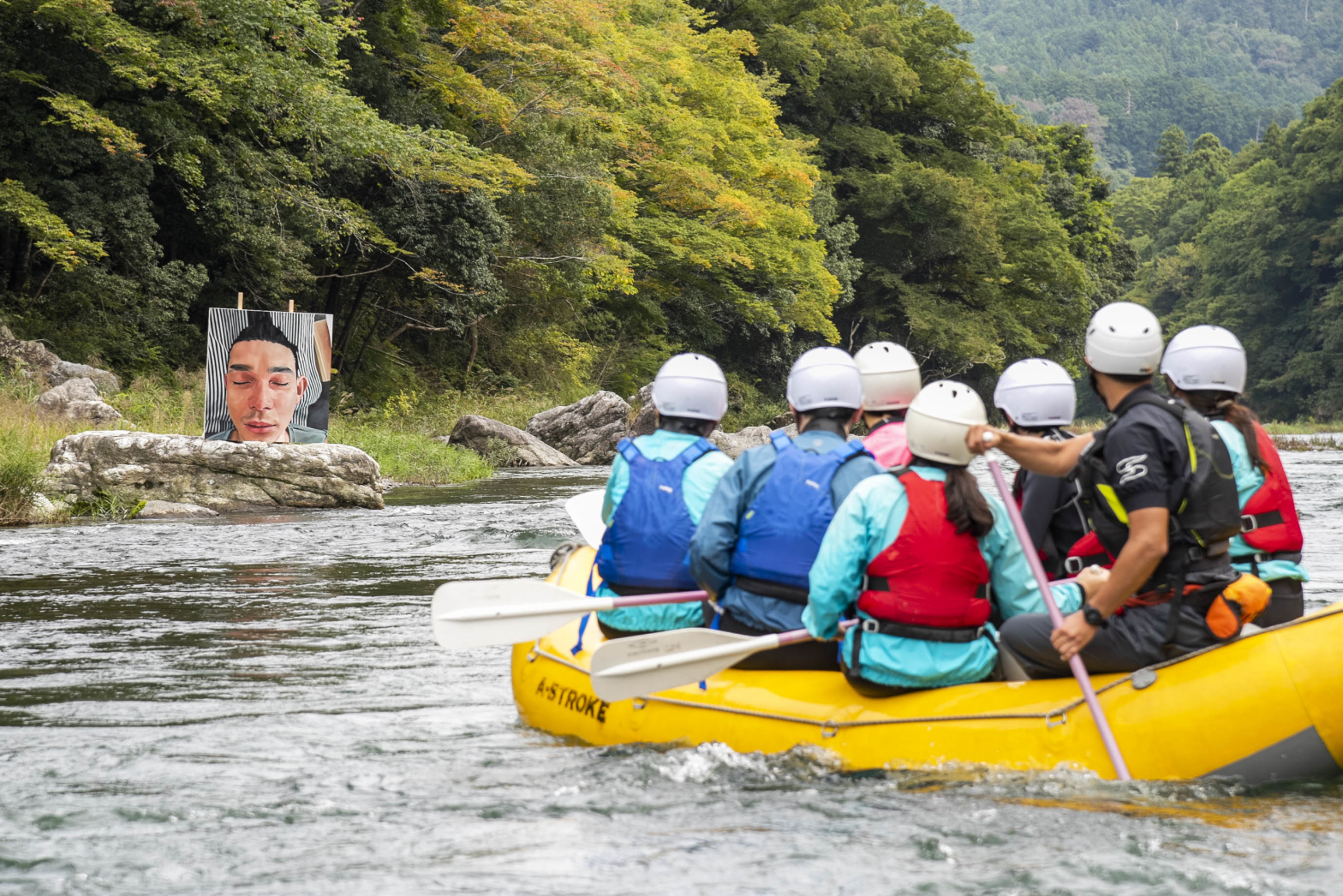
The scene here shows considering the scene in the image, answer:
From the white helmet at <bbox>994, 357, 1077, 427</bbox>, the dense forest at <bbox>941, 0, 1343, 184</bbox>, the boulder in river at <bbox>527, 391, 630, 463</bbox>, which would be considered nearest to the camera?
the white helmet at <bbox>994, 357, 1077, 427</bbox>

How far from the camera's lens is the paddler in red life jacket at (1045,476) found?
478cm

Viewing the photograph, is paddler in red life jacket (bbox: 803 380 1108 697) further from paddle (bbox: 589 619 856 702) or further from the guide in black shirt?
paddle (bbox: 589 619 856 702)

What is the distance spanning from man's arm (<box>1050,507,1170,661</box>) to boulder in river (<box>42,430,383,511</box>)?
11.2m

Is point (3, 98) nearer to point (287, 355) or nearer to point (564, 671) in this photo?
point (287, 355)

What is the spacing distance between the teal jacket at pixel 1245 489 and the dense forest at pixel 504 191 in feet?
52.1

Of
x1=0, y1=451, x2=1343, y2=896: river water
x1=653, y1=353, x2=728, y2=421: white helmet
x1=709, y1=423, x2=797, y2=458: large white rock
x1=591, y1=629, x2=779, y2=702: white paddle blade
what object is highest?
x1=653, y1=353, x2=728, y2=421: white helmet

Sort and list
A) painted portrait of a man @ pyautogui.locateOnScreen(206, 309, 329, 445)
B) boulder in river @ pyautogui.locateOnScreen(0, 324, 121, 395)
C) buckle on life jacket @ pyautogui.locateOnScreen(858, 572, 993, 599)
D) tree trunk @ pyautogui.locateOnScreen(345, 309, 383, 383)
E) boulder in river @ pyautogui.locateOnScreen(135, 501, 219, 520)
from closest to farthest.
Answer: buckle on life jacket @ pyautogui.locateOnScreen(858, 572, 993, 599) → boulder in river @ pyautogui.locateOnScreen(135, 501, 219, 520) → painted portrait of a man @ pyautogui.locateOnScreen(206, 309, 329, 445) → boulder in river @ pyautogui.locateOnScreen(0, 324, 121, 395) → tree trunk @ pyautogui.locateOnScreen(345, 309, 383, 383)

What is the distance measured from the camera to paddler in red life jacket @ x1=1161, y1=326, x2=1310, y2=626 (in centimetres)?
488

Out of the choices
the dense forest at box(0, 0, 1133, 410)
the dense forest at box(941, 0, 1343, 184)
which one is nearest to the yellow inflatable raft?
the dense forest at box(0, 0, 1133, 410)

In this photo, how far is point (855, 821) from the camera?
3.98 m

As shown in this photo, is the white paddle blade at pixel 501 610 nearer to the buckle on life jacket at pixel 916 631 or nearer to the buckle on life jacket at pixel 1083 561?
the buckle on life jacket at pixel 916 631

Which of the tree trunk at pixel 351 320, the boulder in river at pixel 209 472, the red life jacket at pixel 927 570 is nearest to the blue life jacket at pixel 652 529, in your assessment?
the red life jacket at pixel 927 570

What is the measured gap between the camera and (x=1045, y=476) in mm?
4691

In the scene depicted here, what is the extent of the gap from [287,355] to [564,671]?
11.0m
